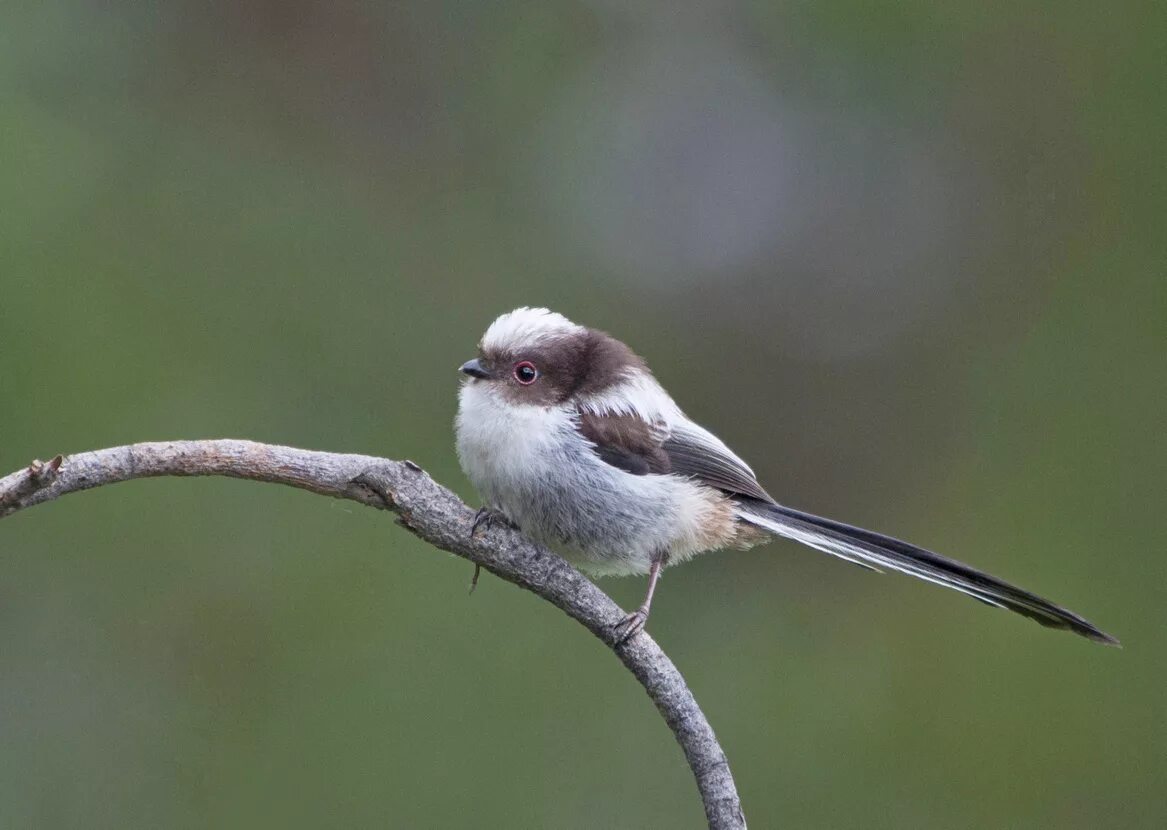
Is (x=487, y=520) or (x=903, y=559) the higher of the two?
(x=903, y=559)

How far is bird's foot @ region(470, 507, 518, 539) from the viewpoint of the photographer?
86.6 inches

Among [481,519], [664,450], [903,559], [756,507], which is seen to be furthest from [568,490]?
[903,559]

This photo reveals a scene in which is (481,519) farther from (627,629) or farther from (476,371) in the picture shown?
(476,371)

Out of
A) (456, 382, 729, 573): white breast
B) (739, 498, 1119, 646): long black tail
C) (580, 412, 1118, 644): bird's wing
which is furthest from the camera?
(456, 382, 729, 573): white breast

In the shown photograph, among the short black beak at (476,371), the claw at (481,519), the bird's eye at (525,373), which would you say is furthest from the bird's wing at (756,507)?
the claw at (481,519)

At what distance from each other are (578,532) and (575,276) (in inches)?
122

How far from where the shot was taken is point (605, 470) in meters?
2.99

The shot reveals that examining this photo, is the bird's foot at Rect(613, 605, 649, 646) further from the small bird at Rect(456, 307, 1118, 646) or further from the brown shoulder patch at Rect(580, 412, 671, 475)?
the brown shoulder patch at Rect(580, 412, 671, 475)

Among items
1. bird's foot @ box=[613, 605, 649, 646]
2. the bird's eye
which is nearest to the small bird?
the bird's eye

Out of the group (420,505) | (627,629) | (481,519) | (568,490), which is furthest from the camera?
(568,490)

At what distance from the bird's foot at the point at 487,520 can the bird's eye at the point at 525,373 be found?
374 millimetres

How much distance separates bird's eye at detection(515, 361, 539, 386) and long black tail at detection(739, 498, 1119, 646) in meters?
0.66

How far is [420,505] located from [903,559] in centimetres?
136

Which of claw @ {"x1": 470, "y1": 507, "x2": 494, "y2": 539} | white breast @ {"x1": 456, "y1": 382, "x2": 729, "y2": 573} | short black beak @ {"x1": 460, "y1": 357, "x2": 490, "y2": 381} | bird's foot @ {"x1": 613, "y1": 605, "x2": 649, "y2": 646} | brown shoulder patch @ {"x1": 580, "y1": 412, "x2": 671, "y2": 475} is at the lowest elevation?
bird's foot @ {"x1": 613, "y1": 605, "x2": 649, "y2": 646}
